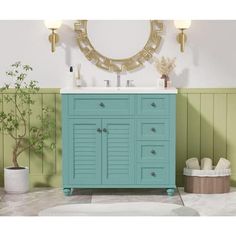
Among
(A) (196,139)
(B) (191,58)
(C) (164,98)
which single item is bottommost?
(A) (196,139)

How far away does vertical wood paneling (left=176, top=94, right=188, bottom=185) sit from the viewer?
18.0ft

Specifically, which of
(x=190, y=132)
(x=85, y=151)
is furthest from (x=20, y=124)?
(x=190, y=132)

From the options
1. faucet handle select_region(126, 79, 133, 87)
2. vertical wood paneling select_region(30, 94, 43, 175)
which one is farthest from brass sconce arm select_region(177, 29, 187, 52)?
vertical wood paneling select_region(30, 94, 43, 175)

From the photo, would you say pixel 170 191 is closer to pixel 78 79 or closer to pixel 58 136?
pixel 58 136

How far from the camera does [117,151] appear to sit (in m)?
5.06

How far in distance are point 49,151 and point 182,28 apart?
5.50ft

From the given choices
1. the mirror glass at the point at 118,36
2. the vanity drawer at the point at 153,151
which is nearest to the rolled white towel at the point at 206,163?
the vanity drawer at the point at 153,151

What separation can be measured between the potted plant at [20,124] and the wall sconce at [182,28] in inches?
53.8

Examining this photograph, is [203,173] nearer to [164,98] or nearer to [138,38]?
[164,98]

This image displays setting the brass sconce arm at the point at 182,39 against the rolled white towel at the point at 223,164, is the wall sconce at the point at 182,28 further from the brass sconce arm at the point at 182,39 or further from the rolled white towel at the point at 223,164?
the rolled white towel at the point at 223,164

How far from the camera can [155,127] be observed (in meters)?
5.02

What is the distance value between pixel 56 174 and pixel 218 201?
157 centimetres

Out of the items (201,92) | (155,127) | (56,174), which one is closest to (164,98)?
(155,127)

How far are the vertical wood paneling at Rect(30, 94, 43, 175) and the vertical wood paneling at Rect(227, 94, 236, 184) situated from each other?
1.76m
